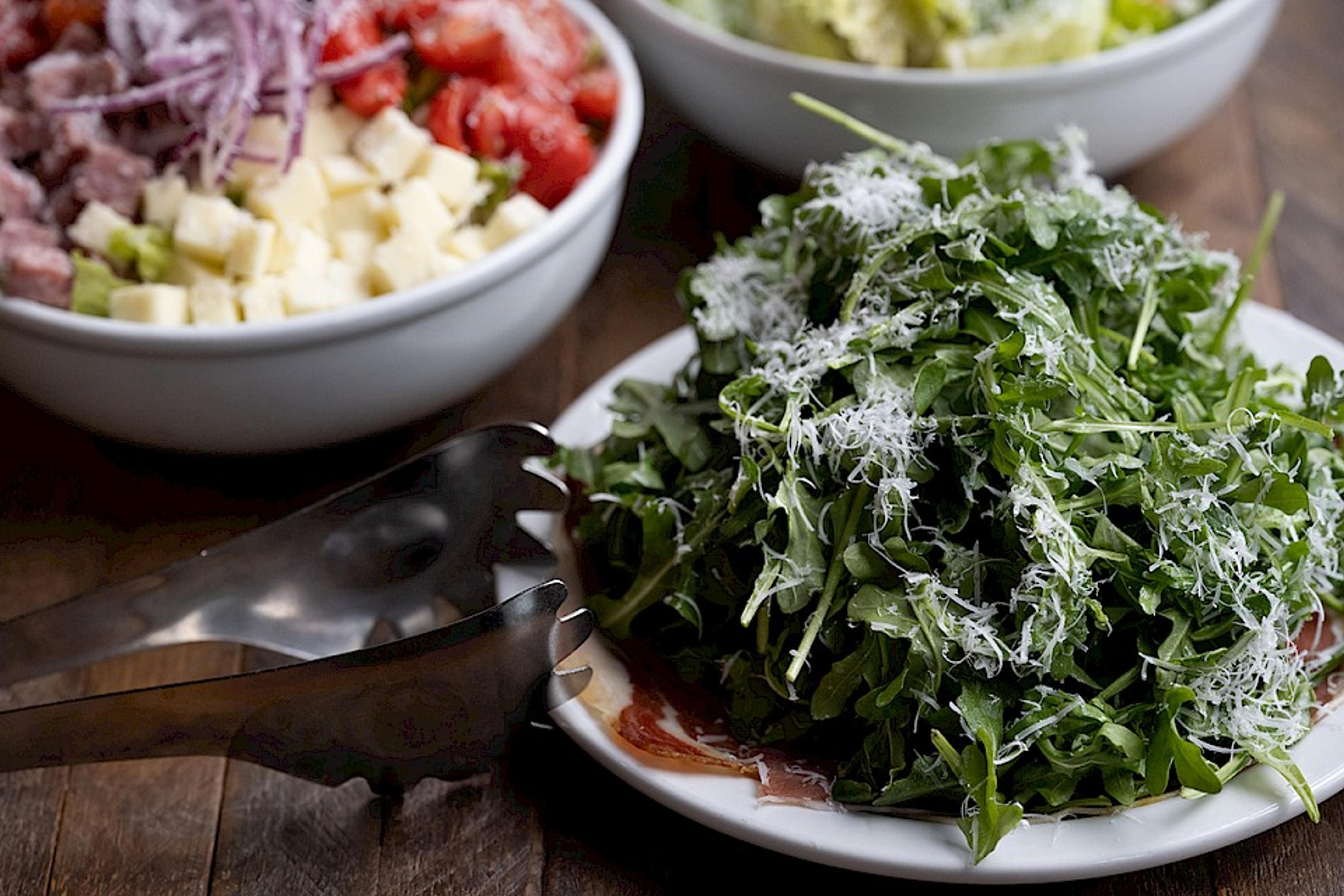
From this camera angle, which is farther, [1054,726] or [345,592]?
[345,592]

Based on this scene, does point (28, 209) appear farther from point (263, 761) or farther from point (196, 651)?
point (263, 761)

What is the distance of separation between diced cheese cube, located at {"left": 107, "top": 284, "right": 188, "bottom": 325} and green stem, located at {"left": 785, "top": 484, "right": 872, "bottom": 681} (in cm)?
70

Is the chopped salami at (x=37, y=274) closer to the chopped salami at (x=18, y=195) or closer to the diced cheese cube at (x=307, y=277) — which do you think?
the chopped salami at (x=18, y=195)

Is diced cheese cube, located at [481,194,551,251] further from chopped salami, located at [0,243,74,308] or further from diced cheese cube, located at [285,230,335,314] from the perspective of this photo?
chopped salami, located at [0,243,74,308]

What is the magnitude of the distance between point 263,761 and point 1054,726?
637 mm

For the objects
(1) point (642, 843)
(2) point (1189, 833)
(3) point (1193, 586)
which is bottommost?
→ (1) point (642, 843)

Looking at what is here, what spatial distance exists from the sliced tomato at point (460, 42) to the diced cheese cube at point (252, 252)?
32 cm

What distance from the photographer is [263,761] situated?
1.23 m

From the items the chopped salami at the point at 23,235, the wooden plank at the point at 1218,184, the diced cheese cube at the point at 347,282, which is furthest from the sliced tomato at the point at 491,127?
the wooden plank at the point at 1218,184

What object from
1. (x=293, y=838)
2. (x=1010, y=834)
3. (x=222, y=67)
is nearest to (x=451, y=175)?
(x=222, y=67)

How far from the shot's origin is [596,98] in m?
1.75

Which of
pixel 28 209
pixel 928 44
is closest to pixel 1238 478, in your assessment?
pixel 928 44

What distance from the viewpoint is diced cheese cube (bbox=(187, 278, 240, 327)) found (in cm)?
145

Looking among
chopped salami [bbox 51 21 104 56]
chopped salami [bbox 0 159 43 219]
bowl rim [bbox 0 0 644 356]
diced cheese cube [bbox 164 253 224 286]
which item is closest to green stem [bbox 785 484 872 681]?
bowl rim [bbox 0 0 644 356]
